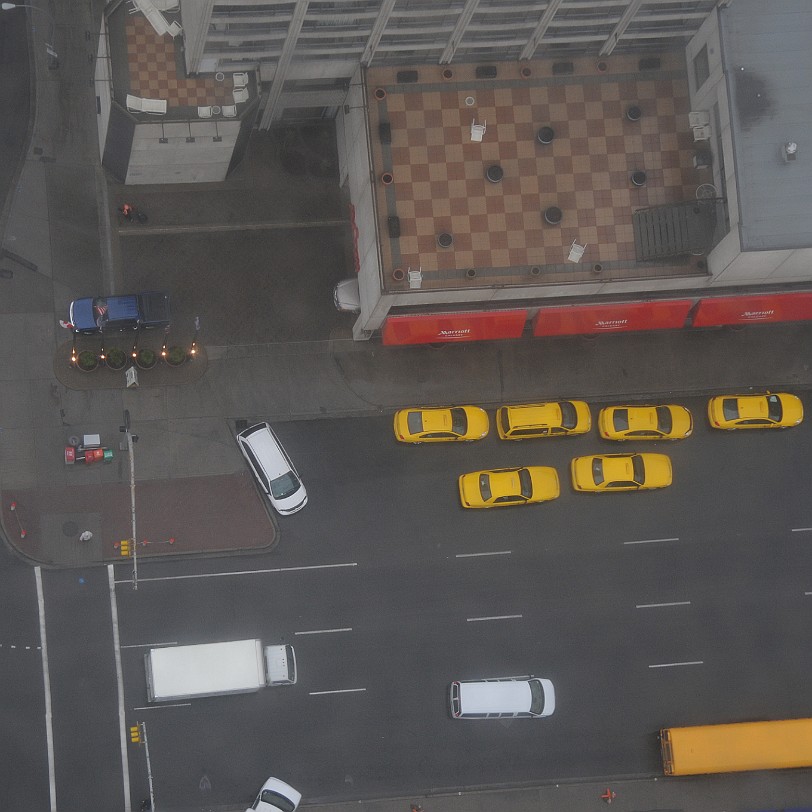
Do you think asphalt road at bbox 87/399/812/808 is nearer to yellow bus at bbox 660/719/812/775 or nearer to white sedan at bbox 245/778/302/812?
white sedan at bbox 245/778/302/812

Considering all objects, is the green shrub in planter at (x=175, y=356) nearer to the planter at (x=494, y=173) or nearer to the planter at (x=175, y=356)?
the planter at (x=175, y=356)

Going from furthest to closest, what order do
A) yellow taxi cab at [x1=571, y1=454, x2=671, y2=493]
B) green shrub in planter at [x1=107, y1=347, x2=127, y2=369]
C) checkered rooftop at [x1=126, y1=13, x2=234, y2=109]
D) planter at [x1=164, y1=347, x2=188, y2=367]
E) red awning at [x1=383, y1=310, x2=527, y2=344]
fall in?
yellow taxi cab at [x1=571, y1=454, x2=671, y2=493] → planter at [x1=164, y1=347, x2=188, y2=367] → green shrub in planter at [x1=107, y1=347, x2=127, y2=369] → red awning at [x1=383, y1=310, x2=527, y2=344] → checkered rooftop at [x1=126, y1=13, x2=234, y2=109]

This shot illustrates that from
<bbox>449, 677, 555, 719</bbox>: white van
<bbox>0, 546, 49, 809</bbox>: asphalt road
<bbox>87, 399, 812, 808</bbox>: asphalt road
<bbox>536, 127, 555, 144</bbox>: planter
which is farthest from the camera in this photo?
<bbox>87, 399, 812, 808</bbox>: asphalt road

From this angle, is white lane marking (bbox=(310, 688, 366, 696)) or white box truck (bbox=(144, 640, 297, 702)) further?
white lane marking (bbox=(310, 688, 366, 696))

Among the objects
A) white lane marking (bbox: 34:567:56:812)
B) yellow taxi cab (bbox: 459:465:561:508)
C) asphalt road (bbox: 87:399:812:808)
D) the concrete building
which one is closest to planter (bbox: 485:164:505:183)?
the concrete building

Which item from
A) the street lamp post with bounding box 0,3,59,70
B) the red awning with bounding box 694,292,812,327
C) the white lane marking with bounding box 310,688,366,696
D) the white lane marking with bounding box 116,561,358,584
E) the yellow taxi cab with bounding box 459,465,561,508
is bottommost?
the white lane marking with bounding box 310,688,366,696

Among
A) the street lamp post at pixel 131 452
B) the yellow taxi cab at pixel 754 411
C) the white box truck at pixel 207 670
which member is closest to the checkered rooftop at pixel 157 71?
the street lamp post at pixel 131 452

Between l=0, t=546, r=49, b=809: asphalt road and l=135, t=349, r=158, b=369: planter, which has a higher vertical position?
l=135, t=349, r=158, b=369: planter
